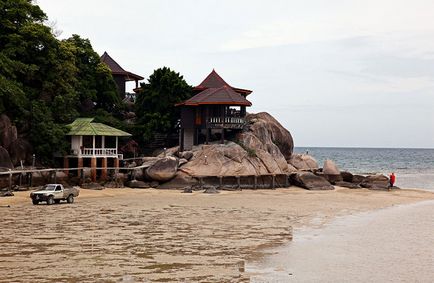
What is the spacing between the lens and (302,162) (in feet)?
217

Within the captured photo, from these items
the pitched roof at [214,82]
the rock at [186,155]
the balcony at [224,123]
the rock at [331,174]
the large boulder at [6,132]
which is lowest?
the rock at [331,174]

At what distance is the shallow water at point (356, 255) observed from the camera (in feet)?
54.1

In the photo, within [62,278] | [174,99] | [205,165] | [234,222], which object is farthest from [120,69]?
[62,278]

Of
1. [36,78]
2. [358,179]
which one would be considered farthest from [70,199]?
[358,179]

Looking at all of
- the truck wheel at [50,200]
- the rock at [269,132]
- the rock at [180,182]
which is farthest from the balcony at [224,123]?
the truck wheel at [50,200]

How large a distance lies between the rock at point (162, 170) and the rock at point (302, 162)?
63.7ft

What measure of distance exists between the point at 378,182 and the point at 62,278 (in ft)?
163

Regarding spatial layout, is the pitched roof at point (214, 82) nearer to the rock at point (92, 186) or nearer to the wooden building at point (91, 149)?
the wooden building at point (91, 149)

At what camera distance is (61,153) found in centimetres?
5144

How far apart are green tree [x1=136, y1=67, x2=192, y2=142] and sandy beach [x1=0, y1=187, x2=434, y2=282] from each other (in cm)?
1691

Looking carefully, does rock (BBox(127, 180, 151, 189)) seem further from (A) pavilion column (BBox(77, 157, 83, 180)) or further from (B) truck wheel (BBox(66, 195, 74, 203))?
(B) truck wheel (BBox(66, 195, 74, 203))

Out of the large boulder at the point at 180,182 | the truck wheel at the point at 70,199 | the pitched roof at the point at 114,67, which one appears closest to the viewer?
the truck wheel at the point at 70,199

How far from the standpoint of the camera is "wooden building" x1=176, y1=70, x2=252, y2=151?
191ft

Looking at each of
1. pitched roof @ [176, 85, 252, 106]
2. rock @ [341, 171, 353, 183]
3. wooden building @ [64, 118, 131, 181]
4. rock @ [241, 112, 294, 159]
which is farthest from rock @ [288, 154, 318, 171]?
wooden building @ [64, 118, 131, 181]
